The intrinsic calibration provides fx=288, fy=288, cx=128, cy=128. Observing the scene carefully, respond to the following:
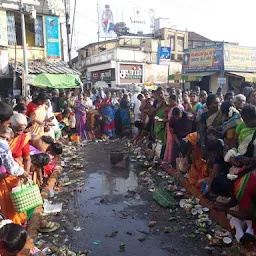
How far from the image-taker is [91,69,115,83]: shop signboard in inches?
1079

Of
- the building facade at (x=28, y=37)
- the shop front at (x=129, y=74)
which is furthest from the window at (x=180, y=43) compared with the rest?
the building facade at (x=28, y=37)

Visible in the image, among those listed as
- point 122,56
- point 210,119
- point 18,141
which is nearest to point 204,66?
point 122,56

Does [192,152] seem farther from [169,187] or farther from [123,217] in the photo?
[123,217]

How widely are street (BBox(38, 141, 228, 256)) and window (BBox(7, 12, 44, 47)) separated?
13.0 metres

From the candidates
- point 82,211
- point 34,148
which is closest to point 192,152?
point 82,211

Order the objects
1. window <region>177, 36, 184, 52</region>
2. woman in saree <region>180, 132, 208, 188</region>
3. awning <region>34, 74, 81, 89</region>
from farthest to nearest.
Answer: window <region>177, 36, 184, 52</region>
awning <region>34, 74, 81, 89</region>
woman in saree <region>180, 132, 208, 188</region>

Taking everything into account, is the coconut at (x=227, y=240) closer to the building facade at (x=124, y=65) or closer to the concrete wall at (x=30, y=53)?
the concrete wall at (x=30, y=53)

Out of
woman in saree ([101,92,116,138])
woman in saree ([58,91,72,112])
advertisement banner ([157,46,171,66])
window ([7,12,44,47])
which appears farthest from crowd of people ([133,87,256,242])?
window ([7,12,44,47])

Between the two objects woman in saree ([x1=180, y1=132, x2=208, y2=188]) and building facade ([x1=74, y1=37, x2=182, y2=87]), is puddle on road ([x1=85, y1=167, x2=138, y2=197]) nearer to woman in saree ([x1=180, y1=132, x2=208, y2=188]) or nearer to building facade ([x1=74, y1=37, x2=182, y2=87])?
woman in saree ([x1=180, y1=132, x2=208, y2=188])

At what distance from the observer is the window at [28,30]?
16500mm

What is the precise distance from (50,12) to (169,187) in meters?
15.6

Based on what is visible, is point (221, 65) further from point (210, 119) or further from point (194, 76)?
point (210, 119)

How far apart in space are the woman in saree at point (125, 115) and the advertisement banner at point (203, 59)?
37.1ft

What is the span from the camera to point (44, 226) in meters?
4.23
